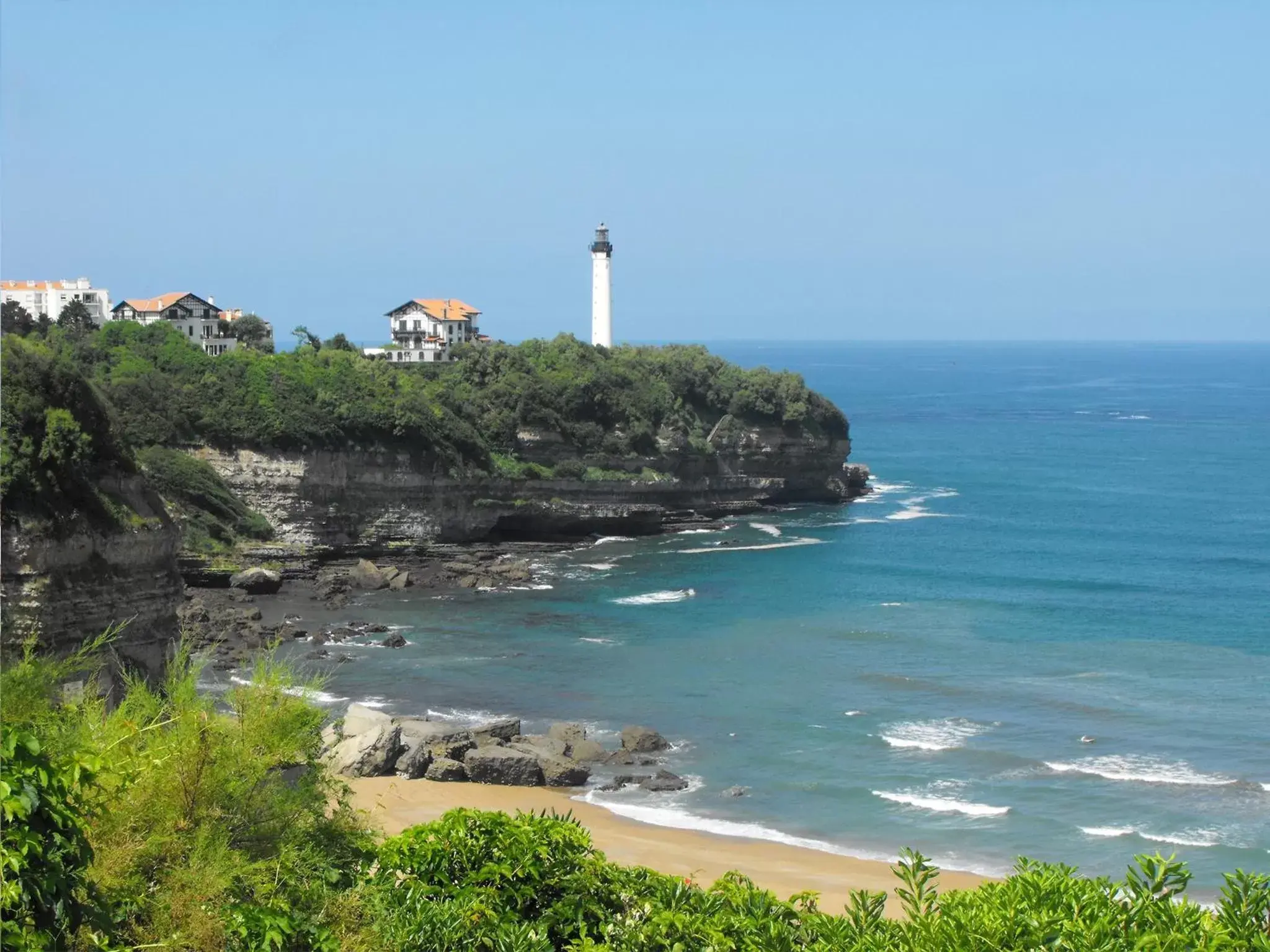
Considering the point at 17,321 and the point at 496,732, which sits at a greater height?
the point at 17,321

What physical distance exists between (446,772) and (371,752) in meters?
1.96

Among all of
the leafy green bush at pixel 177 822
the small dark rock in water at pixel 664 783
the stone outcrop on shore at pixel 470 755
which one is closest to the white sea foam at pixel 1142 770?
the small dark rock in water at pixel 664 783

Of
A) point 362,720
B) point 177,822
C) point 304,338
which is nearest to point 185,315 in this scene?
point 304,338

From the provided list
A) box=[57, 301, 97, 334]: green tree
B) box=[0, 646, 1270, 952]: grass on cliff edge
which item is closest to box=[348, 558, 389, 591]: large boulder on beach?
box=[57, 301, 97, 334]: green tree

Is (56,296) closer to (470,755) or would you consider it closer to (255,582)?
(255,582)

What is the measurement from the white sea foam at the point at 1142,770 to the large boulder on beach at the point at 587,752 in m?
11.5

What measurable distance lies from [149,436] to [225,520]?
5.19m

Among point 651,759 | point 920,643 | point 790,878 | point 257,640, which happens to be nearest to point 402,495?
point 257,640

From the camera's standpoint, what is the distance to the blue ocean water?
31750 mm

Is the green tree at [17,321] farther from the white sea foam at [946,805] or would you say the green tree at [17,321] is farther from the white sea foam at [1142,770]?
the white sea foam at [1142,770]

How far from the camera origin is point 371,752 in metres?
33.9

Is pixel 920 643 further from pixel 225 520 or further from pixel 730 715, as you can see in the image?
pixel 225 520

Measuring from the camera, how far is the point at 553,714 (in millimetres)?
39781

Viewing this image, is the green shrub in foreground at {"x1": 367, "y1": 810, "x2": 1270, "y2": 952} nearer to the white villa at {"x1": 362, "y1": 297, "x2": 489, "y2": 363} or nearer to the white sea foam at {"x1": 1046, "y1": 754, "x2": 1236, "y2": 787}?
the white sea foam at {"x1": 1046, "y1": 754, "x2": 1236, "y2": 787}
